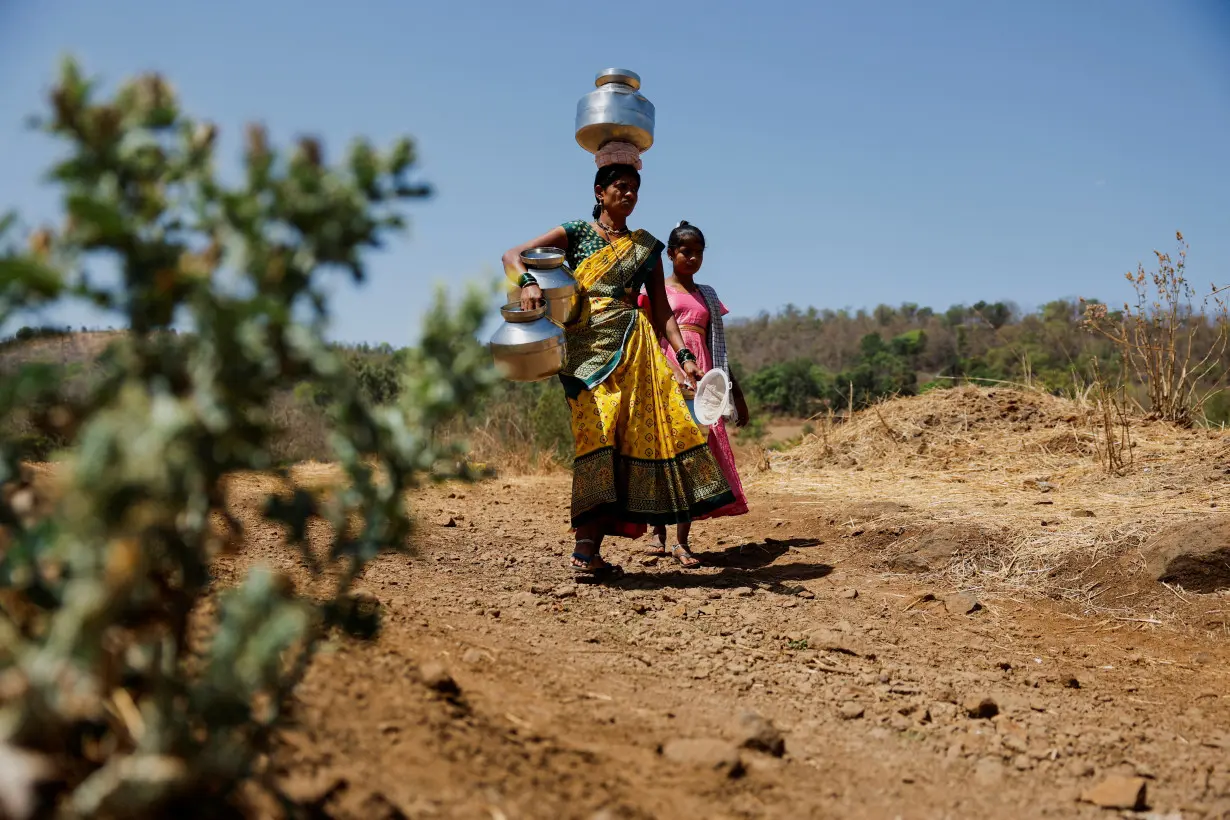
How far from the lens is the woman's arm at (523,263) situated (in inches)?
156

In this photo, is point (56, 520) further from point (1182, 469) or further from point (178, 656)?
point (1182, 469)

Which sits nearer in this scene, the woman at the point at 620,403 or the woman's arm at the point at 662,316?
the woman at the point at 620,403

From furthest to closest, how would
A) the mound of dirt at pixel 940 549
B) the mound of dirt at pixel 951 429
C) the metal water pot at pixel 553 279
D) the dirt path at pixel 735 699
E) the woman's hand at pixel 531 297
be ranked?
the mound of dirt at pixel 951 429 → the mound of dirt at pixel 940 549 → the metal water pot at pixel 553 279 → the woman's hand at pixel 531 297 → the dirt path at pixel 735 699

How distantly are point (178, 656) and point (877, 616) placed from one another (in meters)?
3.21

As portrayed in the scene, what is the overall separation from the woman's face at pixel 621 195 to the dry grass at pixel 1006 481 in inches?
90.3

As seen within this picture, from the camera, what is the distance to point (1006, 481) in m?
6.89

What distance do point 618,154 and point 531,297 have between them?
1000 mm

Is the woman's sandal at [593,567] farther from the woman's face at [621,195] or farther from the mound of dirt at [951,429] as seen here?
the mound of dirt at [951,429]

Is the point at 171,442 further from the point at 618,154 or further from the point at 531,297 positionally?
the point at 618,154

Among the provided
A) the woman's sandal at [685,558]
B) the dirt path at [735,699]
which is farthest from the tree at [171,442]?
the woman's sandal at [685,558]

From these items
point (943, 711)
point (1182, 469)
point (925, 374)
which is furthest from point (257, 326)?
point (925, 374)

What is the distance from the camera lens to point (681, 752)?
2.26 metres

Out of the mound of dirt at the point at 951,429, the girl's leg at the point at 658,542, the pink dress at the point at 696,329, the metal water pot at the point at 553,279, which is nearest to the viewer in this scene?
the metal water pot at the point at 553,279

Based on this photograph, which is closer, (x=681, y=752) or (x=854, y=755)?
(x=681, y=752)
